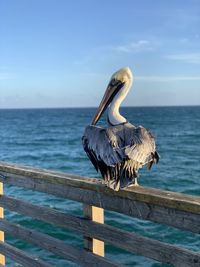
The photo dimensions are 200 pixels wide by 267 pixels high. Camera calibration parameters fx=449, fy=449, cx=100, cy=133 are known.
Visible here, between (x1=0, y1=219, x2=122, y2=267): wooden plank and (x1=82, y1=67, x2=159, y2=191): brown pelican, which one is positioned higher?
(x1=82, y1=67, x2=159, y2=191): brown pelican

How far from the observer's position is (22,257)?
12.6 feet

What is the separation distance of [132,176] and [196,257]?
2.56ft

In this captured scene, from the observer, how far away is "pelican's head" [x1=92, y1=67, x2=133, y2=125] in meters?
3.77

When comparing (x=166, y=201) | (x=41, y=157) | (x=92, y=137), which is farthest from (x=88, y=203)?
(x=41, y=157)

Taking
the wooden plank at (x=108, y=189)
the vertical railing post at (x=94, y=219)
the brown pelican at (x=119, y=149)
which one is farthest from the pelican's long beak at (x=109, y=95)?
the vertical railing post at (x=94, y=219)

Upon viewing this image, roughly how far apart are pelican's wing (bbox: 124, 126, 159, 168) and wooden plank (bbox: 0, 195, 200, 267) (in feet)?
1.69

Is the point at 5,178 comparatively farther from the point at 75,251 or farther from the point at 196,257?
the point at 196,257

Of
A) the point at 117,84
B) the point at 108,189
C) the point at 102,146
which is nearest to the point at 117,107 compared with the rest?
the point at 117,84

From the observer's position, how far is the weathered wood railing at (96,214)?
104 inches

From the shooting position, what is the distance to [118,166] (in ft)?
10.4

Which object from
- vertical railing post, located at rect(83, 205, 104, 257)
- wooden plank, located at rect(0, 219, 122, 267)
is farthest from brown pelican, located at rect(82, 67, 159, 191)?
wooden plank, located at rect(0, 219, 122, 267)

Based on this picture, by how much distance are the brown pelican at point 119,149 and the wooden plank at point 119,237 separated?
0.33 m

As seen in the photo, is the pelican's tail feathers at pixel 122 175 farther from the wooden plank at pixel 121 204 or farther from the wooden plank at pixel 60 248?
the wooden plank at pixel 60 248

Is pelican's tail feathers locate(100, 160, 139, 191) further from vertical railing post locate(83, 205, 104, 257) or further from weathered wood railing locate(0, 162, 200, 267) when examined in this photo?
vertical railing post locate(83, 205, 104, 257)
